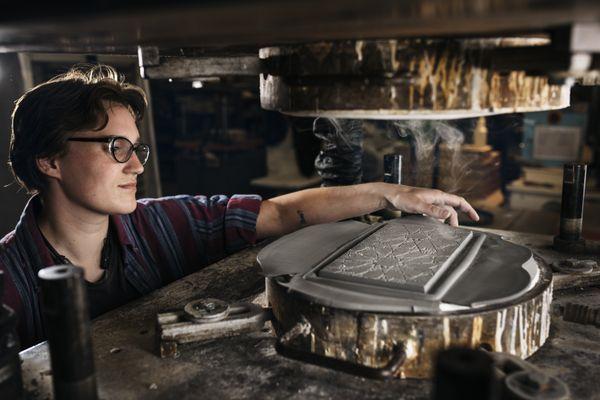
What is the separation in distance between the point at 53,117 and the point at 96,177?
0.85ft

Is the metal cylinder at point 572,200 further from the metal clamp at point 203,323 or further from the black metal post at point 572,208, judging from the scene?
the metal clamp at point 203,323

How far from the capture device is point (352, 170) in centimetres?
256

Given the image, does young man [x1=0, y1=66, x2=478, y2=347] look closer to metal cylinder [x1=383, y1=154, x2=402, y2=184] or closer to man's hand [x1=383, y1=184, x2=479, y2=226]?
man's hand [x1=383, y1=184, x2=479, y2=226]

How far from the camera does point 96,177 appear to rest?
1829mm

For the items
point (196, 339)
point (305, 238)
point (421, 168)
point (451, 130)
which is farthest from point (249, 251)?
point (451, 130)

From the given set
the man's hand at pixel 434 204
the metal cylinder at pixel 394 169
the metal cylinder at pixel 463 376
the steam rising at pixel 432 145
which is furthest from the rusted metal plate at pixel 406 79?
the steam rising at pixel 432 145

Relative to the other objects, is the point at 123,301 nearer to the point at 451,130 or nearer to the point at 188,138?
the point at 451,130

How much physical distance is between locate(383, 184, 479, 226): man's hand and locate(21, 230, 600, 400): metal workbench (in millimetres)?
454

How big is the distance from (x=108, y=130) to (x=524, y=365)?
4.94 feet

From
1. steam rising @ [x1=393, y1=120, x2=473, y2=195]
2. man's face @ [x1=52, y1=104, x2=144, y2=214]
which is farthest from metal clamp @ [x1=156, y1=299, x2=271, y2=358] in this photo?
steam rising @ [x1=393, y1=120, x2=473, y2=195]

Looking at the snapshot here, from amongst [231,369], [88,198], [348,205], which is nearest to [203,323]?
[231,369]

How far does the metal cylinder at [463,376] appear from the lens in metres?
0.72

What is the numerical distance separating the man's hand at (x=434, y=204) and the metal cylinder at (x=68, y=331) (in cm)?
124

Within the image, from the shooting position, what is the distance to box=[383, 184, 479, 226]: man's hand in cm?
189
